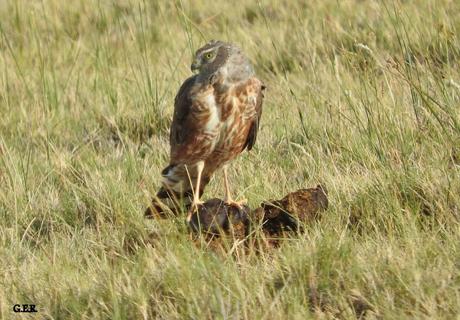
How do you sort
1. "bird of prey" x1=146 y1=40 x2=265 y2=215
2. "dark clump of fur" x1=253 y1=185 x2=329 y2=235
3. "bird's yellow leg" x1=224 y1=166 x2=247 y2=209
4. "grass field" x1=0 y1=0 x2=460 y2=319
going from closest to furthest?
"grass field" x1=0 y1=0 x2=460 y2=319 → "dark clump of fur" x1=253 y1=185 x2=329 y2=235 → "bird's yellow leg" x1=224 y1=166 x2=247 y2=209 → "bird of prey" x1=146 y1=40 x2=265 y2=215

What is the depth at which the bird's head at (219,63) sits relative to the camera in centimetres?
459

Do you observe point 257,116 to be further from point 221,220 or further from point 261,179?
point 221,220

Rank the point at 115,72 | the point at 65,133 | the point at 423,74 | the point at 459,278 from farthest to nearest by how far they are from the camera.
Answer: the point at 115,72 → the point at 65,133 → the point at 423,74 → the point at 459,278

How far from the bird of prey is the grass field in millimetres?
254

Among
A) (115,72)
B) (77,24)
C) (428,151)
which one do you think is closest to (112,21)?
(77,24)

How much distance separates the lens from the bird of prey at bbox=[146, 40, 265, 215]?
457 cm

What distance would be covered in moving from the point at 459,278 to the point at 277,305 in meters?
0.68

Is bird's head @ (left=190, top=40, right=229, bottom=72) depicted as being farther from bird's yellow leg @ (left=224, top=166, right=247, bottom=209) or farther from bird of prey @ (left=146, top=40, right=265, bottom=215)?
bird's yellow leg @ (left=224, top=166, right=247, bottom=209)

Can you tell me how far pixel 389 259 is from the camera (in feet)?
11.8

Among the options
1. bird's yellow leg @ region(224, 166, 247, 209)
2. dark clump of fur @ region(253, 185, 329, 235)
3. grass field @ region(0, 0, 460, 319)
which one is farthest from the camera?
bird's yellow leg @ region(224, 166, 247, 209)

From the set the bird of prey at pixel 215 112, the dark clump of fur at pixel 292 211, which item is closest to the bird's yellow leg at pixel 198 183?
the bird of prey at pixel 215 112

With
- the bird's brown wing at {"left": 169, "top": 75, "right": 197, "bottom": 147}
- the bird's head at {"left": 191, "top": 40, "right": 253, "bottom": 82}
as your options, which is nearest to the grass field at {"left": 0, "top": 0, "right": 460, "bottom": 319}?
the bird's brown wing at {"left": 169, "top": 75, "right": 197, "bottom": 147}

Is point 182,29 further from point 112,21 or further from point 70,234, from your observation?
point 70,234

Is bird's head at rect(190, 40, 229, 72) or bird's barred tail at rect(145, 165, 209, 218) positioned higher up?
bird's head at rect(190, 40, 229, 72)
